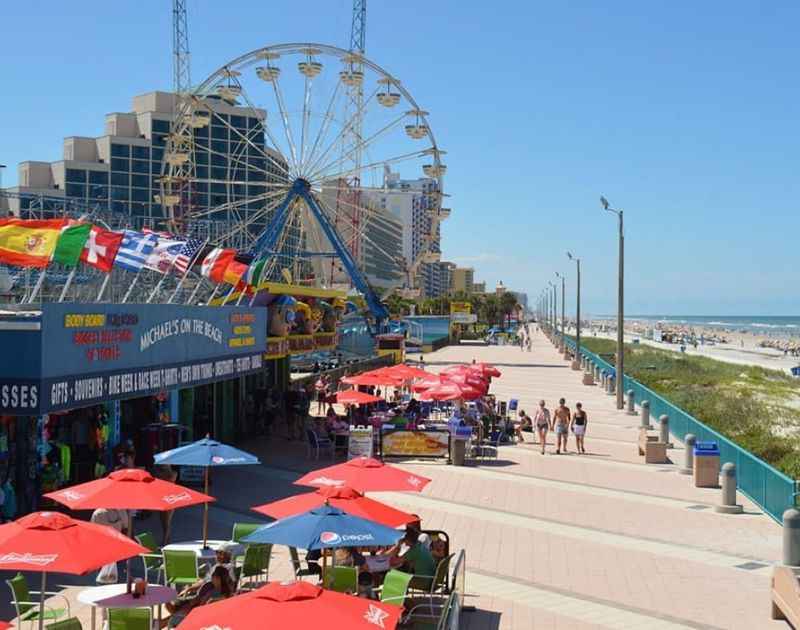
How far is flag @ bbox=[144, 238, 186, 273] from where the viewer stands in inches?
776

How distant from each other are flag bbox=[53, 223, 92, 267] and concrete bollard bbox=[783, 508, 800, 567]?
1117cm

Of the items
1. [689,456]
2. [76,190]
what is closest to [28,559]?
[689,456]

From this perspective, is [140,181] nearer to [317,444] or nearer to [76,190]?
[76,190]

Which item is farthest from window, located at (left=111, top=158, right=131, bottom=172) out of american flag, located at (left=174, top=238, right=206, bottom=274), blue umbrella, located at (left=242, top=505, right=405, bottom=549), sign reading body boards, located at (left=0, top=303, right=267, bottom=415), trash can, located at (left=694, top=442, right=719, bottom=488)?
blue umbrella, located at (left=242, top=505, right=405, bottom=549)

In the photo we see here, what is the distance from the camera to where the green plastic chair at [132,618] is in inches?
363

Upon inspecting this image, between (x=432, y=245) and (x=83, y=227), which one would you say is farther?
(x=432, y=245)

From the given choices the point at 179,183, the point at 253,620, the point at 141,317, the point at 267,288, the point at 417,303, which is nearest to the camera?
the point at 253,620

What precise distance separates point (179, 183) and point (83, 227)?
2972 centimetres

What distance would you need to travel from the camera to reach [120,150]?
123375mm

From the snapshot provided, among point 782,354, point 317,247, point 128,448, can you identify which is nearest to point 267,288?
A: point 128,448

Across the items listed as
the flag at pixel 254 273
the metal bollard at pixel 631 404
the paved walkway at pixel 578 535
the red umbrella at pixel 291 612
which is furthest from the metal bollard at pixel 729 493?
the metal bollard at pixel 631 404

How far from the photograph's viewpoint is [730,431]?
32250mm

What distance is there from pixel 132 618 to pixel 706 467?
15.2 meters

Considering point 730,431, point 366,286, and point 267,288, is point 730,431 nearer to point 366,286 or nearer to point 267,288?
point 267,288
